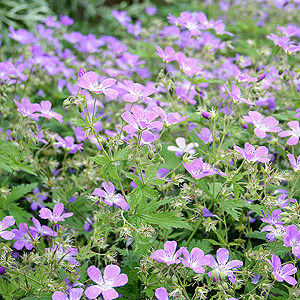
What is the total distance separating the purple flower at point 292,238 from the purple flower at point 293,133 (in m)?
0.43

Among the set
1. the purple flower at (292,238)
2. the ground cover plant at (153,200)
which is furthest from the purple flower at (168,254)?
the purple flower at (292,238)

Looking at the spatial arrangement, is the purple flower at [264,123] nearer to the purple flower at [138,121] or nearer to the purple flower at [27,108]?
the purple flower at [138,121]

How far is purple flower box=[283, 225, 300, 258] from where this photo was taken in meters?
1.35

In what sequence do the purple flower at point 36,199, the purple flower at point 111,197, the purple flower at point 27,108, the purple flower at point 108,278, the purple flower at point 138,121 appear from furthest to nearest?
the purple flower at point 36,199 → the purple flower at point 27,108 → the purple flower at point 111,197 → the purple flower at point 138,121 → the purple flower at point 108,278

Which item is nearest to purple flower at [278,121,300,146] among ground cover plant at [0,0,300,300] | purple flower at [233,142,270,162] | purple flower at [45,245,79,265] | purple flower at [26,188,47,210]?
ground cover plant at [0,0,300,300]

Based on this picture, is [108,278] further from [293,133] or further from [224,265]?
[293,133]

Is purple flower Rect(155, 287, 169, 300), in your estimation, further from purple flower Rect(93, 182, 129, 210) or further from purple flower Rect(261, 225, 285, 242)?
purple flower Rect(261, 225, 285, 242)

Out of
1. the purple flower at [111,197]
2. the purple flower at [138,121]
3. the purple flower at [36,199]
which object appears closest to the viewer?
the purple flower at [138,121]

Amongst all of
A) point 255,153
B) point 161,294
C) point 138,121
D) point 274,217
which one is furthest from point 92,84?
point 274,217

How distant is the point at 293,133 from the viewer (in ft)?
5.61

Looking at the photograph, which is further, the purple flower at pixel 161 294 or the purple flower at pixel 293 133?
the purple flower at pixel 293 133

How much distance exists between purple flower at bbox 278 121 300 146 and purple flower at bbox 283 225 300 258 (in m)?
0.43

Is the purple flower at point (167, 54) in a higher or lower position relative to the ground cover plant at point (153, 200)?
higher

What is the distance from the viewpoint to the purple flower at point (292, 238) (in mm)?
1350
